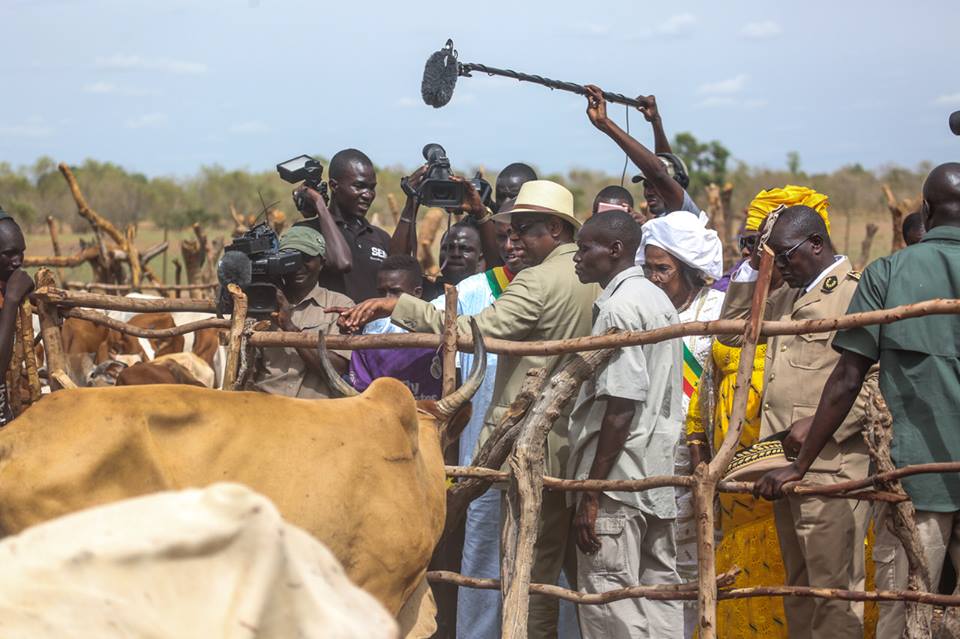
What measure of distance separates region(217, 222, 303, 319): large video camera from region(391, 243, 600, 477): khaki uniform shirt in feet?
2.08

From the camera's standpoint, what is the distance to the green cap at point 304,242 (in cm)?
512

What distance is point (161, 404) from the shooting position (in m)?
2.93

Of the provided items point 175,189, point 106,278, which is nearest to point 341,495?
point 106,278

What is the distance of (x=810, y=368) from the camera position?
14.8ft

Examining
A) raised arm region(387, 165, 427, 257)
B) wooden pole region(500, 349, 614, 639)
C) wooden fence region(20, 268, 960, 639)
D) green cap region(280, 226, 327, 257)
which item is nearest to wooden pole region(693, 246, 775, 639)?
wooden fence region(20, 268, 960, 639)

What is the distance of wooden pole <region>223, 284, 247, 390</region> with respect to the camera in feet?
14.9

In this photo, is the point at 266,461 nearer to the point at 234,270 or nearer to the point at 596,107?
the point at 234,270

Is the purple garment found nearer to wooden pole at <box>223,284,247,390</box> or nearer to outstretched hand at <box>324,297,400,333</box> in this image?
outstretched hand at <box>324,297,400,333</box>

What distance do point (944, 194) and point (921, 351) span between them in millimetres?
523

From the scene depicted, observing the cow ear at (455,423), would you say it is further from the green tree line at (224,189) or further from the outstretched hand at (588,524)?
the green tree line at (224,189)

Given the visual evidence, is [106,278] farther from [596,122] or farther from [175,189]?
[175,189]

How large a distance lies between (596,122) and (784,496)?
2.72m

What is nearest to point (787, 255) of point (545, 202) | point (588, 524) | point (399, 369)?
point (545, 202)

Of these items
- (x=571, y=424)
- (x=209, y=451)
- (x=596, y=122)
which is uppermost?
(x=596, y=122)
